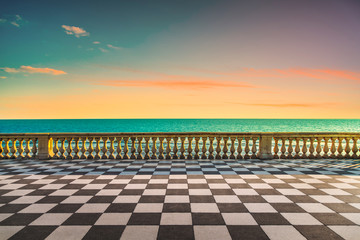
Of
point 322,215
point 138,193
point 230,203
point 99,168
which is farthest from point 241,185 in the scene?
point 99,168

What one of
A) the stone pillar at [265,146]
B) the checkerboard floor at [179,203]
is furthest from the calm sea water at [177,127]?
the checkerboard floor at [179,203]

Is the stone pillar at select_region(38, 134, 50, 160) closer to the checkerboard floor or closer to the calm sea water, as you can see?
the checkerboard floor

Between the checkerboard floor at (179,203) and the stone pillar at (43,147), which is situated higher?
the stone pillar at (43,147)

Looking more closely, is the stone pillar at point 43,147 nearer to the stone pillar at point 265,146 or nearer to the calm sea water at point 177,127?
the stone pillar at point 265,146

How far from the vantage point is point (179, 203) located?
12.7ft

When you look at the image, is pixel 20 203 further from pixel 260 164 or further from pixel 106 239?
pixel 260 164

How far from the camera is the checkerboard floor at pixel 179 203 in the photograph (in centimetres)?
294

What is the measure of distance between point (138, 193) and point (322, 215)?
10.0ft

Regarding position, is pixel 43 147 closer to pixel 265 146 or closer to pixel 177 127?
pixel 265 146

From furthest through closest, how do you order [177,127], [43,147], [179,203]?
[177,127]
[43,147]
[179,203]

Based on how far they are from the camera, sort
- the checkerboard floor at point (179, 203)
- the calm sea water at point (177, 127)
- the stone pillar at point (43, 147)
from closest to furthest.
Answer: the checkerboard floor at point (179, 203) < the stone pillar at point (43, 147) < the calm sea water at point (177, 127)

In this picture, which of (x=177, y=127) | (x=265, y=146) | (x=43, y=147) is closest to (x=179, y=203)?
(x=265, y=146)

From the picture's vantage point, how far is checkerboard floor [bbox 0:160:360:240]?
2938 millimetres

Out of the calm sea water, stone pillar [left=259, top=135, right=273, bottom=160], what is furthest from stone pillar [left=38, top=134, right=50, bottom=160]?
the calm sea water
